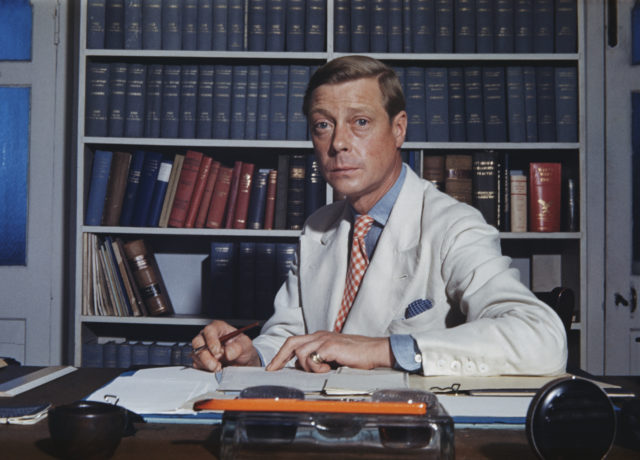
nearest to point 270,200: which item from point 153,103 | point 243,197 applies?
Result: point 243,197

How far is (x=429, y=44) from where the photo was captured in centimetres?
246

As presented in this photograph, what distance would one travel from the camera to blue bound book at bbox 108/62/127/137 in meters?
2.52

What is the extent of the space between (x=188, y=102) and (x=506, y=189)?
134cm

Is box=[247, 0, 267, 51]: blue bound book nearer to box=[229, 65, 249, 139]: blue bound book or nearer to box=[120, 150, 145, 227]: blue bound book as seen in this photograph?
box=[229, 65, 249, 139]: blue bound book

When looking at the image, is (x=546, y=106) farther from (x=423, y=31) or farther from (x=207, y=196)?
(x=207, y=196)

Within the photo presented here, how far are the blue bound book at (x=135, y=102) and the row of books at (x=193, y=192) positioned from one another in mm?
97

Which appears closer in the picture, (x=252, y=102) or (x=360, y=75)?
(x=360, y=75)

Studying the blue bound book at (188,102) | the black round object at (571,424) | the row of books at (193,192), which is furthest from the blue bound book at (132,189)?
the black round object at (571,424)

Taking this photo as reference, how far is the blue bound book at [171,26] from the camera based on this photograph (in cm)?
250

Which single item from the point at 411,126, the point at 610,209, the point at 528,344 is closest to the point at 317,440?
the point at 528,344

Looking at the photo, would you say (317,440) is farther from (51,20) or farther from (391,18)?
(51,20)

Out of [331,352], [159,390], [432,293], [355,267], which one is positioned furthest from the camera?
[355,267]

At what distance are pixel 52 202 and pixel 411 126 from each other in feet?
5.38

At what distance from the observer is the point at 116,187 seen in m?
2.54
